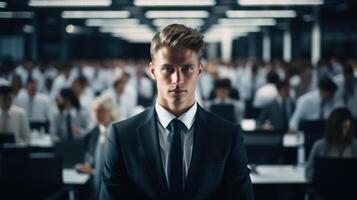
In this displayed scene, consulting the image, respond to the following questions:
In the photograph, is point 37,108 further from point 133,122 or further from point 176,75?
point 176,75

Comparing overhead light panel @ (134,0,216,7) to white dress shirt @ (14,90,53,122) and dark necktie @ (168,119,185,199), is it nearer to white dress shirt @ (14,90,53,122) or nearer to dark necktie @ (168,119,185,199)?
white dress shirt @ (14,90,53,122)

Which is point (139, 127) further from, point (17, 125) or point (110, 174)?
point (17, 125)

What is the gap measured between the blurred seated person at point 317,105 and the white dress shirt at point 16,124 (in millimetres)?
3231

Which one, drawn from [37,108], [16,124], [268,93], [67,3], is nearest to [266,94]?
[268,93]

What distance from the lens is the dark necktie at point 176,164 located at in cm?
160

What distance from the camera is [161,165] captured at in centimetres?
161

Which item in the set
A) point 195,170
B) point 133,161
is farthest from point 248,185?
point 133,161

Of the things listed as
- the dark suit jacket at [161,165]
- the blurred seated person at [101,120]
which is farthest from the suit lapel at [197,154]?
the blurred seated person at [101,120]

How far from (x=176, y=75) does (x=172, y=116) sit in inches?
4.9

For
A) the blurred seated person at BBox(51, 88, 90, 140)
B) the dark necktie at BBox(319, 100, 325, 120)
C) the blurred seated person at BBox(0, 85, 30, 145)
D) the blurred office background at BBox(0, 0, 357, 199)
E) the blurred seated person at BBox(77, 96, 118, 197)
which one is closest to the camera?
the blurred office background at BBox(0, 0, 357, 199)

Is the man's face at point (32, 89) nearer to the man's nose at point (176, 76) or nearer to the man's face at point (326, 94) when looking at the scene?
the man's face at point (326, 94)

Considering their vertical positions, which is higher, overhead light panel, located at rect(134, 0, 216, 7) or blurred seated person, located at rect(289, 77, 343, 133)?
overhead light panel, located at rect(134, 0, 216, 7)

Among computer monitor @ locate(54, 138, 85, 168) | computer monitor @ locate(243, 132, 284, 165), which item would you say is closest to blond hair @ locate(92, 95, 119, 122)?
computer monitor @ locate(54, 138, 85, 168)

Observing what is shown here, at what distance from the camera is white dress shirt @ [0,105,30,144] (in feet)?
20.6
